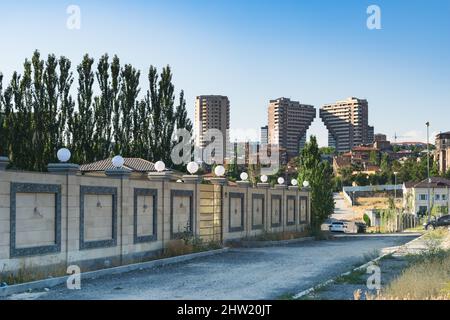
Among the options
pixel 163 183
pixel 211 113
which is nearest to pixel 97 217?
pixel 163 183

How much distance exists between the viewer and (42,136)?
39.9 meters

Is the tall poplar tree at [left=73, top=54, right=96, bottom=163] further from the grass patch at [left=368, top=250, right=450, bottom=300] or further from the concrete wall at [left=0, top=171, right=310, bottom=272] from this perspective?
the grass patch at [left=368, top=250, right=450, bottom=300]

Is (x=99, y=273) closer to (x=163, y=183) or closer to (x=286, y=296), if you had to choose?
(x=286, y=296)

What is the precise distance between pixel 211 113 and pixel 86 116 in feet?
429

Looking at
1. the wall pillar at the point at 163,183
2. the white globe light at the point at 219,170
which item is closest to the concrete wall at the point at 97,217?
the wall pillar at the point at 163,183

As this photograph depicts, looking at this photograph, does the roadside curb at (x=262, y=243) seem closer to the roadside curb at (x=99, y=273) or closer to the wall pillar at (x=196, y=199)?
the wall pillar at (x=196, y=199)

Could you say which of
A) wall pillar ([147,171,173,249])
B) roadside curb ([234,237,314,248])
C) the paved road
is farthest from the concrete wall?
the paved road

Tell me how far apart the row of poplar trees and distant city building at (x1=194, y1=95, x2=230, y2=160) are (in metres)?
115

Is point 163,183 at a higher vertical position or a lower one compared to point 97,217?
higher

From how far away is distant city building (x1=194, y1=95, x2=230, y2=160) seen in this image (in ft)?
550

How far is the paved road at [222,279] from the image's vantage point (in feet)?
44.9

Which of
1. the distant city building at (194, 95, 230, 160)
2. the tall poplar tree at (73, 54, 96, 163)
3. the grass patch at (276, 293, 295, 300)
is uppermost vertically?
the distant city building at (194, 95, 230, 160)

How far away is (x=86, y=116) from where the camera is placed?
143ft

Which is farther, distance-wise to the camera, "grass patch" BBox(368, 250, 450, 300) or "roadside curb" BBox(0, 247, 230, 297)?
"roadside curb" BBox(0, 247, 230, 297)
